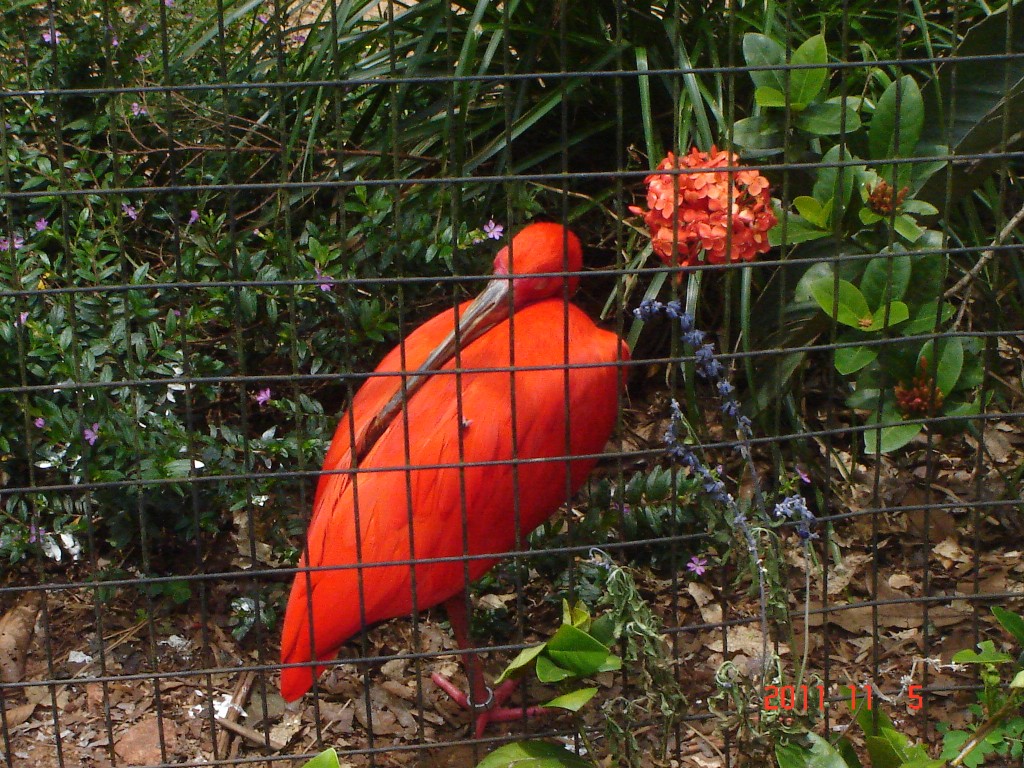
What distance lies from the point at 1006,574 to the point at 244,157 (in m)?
2.85

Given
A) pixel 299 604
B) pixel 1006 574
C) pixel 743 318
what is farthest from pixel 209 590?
pixel 1006 574

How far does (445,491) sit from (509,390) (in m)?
0.29

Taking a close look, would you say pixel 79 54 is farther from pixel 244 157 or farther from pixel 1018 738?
pixel 1018 738

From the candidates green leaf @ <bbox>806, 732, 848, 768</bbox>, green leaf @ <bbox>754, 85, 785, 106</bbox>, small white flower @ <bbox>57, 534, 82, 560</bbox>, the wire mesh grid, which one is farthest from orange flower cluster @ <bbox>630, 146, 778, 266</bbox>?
small white flower @ <bbox>57, 534, 82, 560</bbox>

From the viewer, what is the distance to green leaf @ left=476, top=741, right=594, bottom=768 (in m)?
2.38

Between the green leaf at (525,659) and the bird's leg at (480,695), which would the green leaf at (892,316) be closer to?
the green leaf at (525,659)

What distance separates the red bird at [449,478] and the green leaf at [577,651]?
386 millimetres

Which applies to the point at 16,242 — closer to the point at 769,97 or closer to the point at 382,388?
the point at 382,388

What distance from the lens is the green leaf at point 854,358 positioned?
241 centimetres

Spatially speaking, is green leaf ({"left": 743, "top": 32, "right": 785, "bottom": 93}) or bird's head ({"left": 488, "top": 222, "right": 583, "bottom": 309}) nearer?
green leaf ({"left": 743, "top": 32, "right": 785, "bottom": 93})

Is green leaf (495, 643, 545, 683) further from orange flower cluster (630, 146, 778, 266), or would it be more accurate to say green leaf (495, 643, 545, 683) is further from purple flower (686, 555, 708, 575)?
purple flower (686, 555, 708, 575)

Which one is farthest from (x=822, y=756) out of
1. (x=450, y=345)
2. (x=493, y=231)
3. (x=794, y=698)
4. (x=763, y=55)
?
(x=493, y=231)

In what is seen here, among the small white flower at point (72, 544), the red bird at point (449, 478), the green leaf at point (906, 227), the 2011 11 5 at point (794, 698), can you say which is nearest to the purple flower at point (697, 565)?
the red bird at point (449, 478)

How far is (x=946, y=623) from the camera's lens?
3.28 meters
